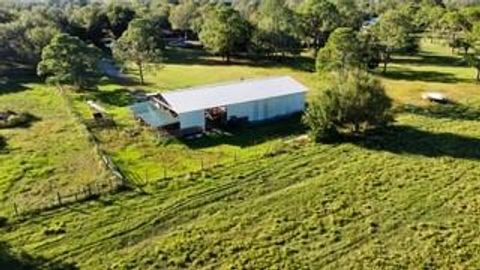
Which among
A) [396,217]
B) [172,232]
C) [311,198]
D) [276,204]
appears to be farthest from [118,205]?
[396,217]

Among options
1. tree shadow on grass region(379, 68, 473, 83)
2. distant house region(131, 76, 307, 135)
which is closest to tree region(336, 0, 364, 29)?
tree shadow on grass region(379, 68, 473, 83)

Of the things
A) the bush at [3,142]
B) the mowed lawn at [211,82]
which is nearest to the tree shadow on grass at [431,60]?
the mowed lawn at [211,82]

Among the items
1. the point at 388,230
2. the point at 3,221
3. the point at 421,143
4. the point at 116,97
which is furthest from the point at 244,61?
the point at 3,221

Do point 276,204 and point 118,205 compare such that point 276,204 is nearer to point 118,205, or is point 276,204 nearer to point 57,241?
point 118,205

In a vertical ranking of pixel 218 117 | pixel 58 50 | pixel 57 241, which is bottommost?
pixel 57 241

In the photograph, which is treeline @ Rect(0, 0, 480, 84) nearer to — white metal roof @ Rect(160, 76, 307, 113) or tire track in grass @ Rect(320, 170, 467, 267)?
white metal roof @ Rect(160, 76, 307, 113)
